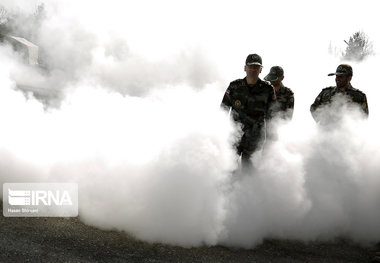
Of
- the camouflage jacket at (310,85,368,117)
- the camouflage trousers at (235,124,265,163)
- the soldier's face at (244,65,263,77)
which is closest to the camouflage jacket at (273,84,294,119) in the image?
the camouflage jacket at (310,85,368,117)

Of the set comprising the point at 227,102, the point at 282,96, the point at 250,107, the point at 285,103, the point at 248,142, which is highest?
the point at 282,96

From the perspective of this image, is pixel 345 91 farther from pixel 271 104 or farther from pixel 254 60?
pixel 254 60

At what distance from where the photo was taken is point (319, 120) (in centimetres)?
514

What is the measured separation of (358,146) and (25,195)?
372 cm

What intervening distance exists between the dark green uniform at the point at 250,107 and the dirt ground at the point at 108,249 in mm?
1256

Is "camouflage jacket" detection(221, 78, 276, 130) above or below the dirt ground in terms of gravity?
above

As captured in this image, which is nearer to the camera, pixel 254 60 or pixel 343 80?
pixel 254 60

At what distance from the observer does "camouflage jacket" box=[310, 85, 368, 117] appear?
4.80 m

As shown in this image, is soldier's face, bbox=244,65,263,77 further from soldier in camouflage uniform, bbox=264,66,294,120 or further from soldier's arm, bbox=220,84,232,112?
soldier in camouflage uniform, bbox=264,66,294,120

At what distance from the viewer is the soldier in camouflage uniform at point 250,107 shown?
178 inches

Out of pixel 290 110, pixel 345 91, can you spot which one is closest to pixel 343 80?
pixel 345 91

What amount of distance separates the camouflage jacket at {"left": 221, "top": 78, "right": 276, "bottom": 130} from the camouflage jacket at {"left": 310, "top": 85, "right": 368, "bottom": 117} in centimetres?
101

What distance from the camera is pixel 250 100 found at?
4.53 meters

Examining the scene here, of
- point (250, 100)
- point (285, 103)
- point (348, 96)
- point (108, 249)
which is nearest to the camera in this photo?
point (108, 249)
